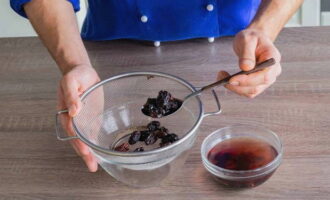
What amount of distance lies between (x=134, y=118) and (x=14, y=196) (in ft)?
0.93

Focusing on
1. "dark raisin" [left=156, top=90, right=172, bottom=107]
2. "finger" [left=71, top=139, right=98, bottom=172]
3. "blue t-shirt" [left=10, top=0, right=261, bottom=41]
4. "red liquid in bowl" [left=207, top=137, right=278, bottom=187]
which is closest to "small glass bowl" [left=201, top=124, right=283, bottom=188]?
"red liquid in bowl" [left=207, top=137, right=278, bottom=187]

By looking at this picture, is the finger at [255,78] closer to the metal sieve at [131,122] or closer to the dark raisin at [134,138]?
the metal sieve at [131,122]

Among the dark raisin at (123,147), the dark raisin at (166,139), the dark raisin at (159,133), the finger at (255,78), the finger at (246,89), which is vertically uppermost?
the finger at (255,78)

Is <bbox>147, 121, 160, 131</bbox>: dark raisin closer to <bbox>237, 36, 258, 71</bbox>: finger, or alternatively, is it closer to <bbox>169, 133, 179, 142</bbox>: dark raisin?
<bbox>169, 133, 179, 142</bbox>: dark raisin

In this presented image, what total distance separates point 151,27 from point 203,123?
392 mm

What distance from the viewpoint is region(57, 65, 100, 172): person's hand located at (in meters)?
0.96

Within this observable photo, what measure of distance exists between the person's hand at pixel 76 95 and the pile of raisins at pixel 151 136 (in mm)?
61

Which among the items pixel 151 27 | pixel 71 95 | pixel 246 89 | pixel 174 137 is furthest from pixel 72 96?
pixel 151 27

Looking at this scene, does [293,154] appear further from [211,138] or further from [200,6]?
[200,6]

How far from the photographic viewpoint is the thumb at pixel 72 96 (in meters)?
0.96

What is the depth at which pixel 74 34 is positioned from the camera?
124cm

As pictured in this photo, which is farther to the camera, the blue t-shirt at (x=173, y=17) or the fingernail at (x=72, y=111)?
the blue t-shirt at (x=173, y=17)

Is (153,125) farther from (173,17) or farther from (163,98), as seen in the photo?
(173,17)

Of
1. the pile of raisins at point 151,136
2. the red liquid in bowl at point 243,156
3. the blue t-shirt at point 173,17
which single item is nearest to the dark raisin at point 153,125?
the pile of raisins at point 151,136
